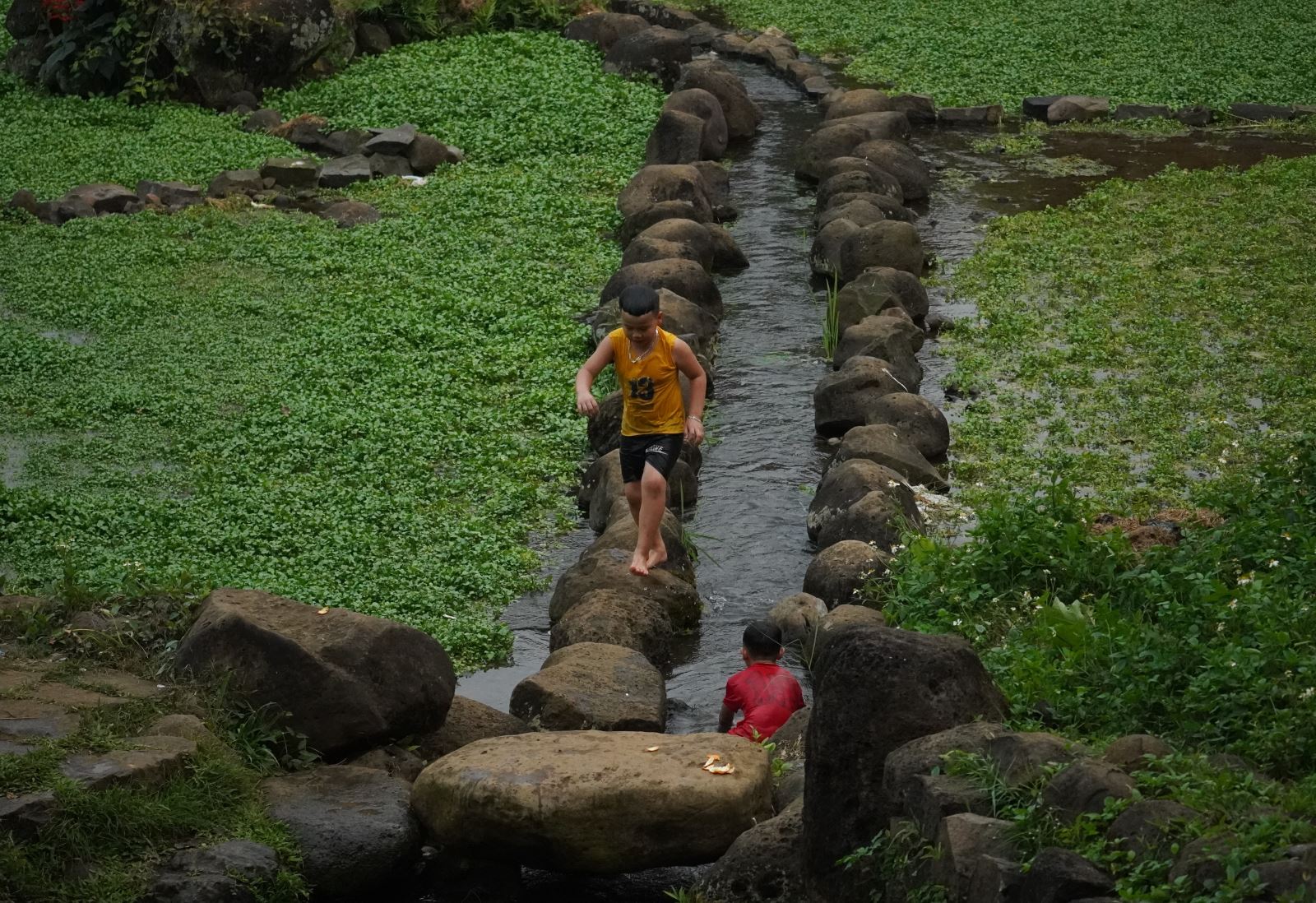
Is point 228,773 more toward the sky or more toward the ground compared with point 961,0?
more toward the ground

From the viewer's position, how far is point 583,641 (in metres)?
9.39

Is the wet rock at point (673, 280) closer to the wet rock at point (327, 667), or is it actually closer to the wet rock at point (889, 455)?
the wet rock at point (889, 455)

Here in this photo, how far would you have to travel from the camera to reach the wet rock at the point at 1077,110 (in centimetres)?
2153

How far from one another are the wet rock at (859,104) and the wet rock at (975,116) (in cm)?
85

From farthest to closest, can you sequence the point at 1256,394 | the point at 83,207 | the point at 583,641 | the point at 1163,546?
the point at 83,207 → the point at 1256,394 → the point at 583,641 → the point at 1163,546

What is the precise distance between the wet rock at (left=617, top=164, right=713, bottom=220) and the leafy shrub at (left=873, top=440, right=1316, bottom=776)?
8.14 metres

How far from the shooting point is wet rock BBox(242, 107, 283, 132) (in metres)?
20.8

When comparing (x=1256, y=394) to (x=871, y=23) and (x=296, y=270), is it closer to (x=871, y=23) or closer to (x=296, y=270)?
(x=296, y=270)

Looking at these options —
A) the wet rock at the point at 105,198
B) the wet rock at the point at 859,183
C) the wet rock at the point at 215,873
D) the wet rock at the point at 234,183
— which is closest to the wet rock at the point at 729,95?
the wet rock at the point at 859,183

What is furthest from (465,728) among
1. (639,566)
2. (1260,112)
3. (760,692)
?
(1260,112)

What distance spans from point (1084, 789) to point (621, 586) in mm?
4646

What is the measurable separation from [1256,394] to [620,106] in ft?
35.4

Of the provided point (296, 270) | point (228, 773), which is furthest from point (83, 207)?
point (228, 773)

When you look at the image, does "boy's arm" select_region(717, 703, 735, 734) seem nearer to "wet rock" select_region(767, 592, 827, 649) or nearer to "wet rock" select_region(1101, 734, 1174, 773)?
"wet rock" select_region(767, 592, 827, 649)
